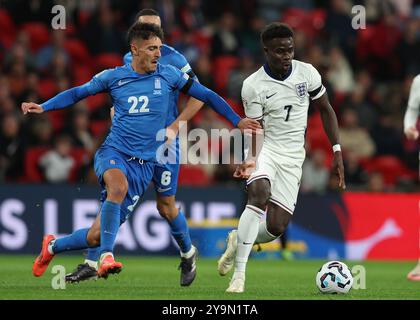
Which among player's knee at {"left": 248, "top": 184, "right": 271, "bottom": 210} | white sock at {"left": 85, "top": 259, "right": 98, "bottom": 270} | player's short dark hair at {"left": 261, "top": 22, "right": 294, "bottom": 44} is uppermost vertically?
player's short dark hair at {"left": 261, "top": 22, "right": 294, "bottom": 44}

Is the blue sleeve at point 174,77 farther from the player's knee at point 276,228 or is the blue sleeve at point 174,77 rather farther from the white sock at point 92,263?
the white sock at point 92,263

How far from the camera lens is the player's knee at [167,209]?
9836 millimetres

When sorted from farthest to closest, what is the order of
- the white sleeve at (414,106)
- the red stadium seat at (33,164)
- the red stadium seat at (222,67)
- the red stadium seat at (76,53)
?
1. the red stadium seat at (222,67)
2. the red stadium seat at (76,53)
3. the red stadium seat at (33,164)
4. the white sleeve at (414,106)

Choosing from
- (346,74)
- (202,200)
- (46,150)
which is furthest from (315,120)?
(46,150)

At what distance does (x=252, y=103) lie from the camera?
939cm

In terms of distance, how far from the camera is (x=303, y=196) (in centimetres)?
1546

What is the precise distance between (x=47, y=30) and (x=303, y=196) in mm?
5306

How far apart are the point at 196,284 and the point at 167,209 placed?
84 centimetres

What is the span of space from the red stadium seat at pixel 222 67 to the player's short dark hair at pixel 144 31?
8.62 m

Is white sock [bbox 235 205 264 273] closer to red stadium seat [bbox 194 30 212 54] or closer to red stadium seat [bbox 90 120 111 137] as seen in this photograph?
red stadium seat [bbox 90 120 111 137]

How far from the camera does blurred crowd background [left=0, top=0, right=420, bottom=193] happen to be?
1569 cm

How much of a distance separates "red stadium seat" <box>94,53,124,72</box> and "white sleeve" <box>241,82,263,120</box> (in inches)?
310

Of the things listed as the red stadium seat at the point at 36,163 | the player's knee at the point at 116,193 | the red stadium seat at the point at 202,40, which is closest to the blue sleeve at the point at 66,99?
the player's knee at the point at 116,193

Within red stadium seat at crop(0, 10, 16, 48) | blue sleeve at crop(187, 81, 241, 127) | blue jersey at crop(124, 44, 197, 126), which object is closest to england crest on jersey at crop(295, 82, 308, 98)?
blue sleeve at crop(187, 81, 241, 127)
